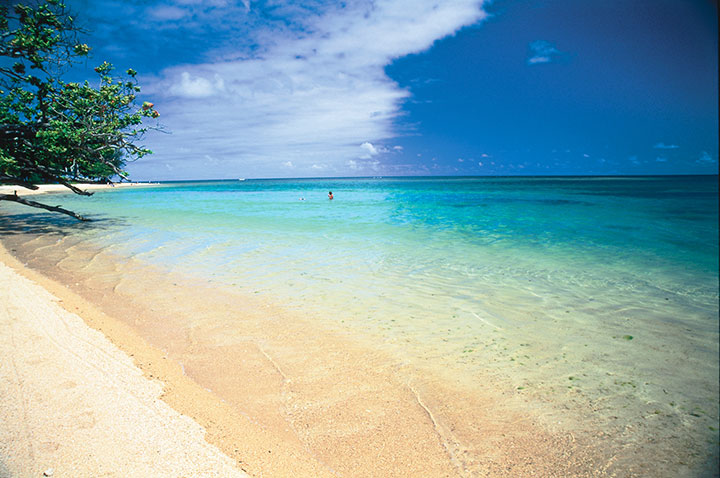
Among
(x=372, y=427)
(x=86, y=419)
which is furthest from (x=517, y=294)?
(x=86, y=419)

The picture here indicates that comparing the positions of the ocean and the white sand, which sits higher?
the white sand

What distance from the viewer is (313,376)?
3.74m

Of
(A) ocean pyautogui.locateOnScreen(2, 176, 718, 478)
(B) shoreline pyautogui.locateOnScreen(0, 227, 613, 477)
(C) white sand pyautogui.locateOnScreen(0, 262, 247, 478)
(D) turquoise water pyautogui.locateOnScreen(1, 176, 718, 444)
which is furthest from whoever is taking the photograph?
(D) turquoise water pyautogui.locateOnScreen(1, 176, 718, 444)

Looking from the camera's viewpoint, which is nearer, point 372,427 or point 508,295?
point 372,427

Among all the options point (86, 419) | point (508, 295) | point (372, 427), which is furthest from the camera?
point (508, 295)

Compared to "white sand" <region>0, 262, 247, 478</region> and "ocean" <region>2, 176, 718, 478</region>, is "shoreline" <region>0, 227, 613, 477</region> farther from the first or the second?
"ocean" <region>2, 176, 718, 478</region>

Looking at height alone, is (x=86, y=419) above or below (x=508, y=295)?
above

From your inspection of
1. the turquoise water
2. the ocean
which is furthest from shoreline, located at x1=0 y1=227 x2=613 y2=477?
the turquoise water

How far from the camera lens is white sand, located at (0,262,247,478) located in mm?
2225

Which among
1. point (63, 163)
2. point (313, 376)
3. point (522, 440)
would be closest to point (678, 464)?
point (522, 440)

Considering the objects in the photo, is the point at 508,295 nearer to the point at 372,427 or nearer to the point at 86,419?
the point at 372,427

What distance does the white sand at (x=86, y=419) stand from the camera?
2225 mm

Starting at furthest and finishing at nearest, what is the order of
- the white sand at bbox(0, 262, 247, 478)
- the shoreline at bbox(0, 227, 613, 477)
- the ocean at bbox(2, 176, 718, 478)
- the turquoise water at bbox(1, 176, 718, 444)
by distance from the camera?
1. the turquoise water at bbox(1, 176, 718, 444)
2. the ocean at bbox(2, 176, 718, 478)
3. the shoreline at bbox(0, 227, 613, 477)
4. the white sand at bbox(0, 262, 247, 478)

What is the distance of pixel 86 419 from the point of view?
261 cm
